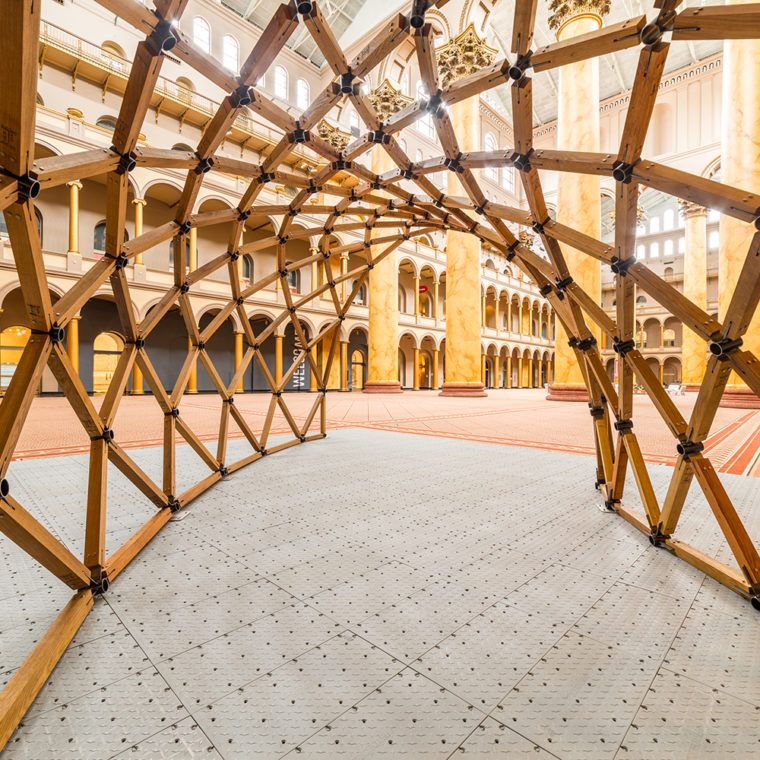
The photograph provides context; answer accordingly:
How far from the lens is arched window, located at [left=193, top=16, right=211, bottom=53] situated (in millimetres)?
19734

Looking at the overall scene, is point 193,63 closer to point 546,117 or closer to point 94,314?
point 94,314

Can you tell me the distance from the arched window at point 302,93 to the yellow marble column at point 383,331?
10.1 metres

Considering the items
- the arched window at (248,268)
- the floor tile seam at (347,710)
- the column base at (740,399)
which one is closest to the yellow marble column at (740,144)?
the column base at (740,399)

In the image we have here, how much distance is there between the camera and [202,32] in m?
20.1

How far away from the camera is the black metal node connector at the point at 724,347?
149 cm

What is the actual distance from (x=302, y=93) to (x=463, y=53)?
16.0m

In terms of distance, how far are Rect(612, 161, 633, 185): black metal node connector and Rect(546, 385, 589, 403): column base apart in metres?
10.4

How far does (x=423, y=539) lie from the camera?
204 centimetres

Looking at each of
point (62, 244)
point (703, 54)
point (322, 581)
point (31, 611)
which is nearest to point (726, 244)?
point (322, 581)

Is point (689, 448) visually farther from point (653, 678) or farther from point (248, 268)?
point (248, 268)

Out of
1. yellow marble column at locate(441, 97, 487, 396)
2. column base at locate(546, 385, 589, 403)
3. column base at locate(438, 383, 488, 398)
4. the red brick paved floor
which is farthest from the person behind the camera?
column base at locate(438, 383, 488, 398)

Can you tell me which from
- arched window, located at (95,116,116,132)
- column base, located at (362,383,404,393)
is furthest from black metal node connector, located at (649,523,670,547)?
arched window, located at (95,116,116,132)

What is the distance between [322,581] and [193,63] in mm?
2295

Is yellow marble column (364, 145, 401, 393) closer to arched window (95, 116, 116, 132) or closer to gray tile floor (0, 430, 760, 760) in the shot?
arched window (95, 116, 116, 132)
